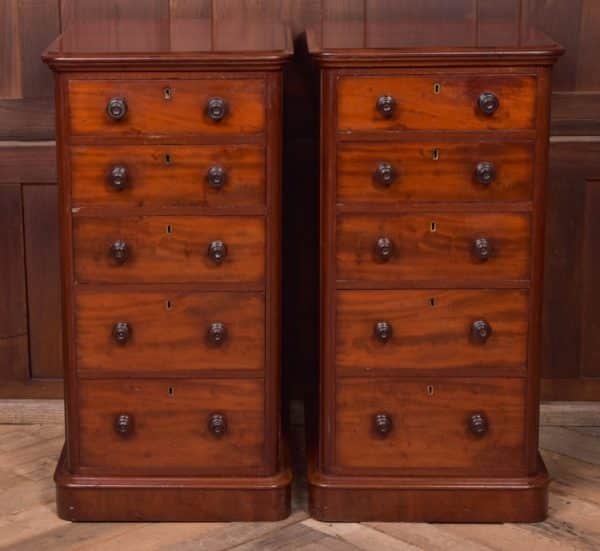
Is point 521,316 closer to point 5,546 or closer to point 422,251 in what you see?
point 422,251

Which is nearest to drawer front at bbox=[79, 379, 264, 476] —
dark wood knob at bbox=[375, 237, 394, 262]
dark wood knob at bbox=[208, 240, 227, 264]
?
dark wood knob at bbox=[208, 240, 227, 264]

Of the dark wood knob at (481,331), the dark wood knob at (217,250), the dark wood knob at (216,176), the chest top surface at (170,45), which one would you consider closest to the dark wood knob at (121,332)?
the dark wood knob at (217,250)

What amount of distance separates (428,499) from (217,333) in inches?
26.6

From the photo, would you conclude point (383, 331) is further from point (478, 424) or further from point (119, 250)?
point (119, 250)

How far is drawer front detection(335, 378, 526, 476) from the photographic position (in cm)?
320

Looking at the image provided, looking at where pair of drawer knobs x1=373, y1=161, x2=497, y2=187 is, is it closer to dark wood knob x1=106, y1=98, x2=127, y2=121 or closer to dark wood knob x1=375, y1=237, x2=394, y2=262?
dark wood knob x1=375, y1=237, x2=394, y2=262

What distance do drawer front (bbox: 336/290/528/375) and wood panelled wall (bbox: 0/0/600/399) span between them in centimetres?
66

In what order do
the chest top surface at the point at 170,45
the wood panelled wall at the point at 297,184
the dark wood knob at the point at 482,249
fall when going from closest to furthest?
the chest top surface at the point at 170,45, the dark wood knob at the point at 482,249, the wood panelled wall at the point at 297,184

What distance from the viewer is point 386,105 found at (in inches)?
119

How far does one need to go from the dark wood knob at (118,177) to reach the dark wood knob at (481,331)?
36.1 inches

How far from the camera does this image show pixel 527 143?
3061 millimetres

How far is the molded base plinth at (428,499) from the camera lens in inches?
127

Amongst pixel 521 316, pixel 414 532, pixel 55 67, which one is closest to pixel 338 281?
pixel 521 316

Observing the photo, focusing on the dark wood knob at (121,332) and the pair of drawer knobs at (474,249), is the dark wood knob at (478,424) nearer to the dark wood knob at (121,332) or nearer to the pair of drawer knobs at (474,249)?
the pair of drawer knobs at (474,249)
